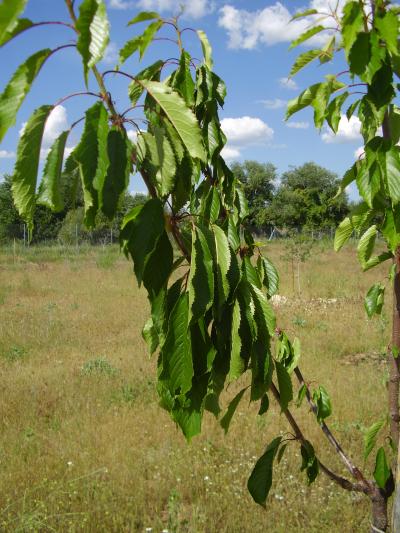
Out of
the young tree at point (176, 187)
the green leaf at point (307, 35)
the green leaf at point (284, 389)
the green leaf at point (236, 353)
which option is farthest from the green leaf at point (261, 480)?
the green leaf at point (307, 35)

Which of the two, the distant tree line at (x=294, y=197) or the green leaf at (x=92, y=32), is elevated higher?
the distant tree line at (x=294, y=197)

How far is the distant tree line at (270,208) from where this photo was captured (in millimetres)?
25797

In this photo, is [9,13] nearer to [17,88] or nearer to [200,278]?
[17,88]

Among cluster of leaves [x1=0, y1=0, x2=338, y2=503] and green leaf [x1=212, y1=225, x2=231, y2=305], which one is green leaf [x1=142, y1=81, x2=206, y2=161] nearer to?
cluster of leaves [x1=0, y1=0, x2=338, y2=503]

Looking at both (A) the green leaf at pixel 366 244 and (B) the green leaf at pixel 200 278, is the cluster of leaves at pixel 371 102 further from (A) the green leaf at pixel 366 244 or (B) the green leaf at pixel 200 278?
(B) the green leaf at pixel 200 278

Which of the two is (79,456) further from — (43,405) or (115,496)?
(43,405)

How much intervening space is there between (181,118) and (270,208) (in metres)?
39.4

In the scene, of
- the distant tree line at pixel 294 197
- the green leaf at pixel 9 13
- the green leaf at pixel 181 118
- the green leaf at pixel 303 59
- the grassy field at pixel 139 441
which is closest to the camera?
the green leaf at pixel 9 13

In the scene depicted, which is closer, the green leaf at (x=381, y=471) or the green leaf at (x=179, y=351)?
the green leaf at (x=179, y=351)

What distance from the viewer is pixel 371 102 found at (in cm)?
92

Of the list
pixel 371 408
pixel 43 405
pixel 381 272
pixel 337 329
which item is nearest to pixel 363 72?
pixel 371 408

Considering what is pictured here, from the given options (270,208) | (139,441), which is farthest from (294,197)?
(139,441)

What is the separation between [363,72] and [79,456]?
3.40 metres

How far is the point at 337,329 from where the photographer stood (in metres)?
7.31
